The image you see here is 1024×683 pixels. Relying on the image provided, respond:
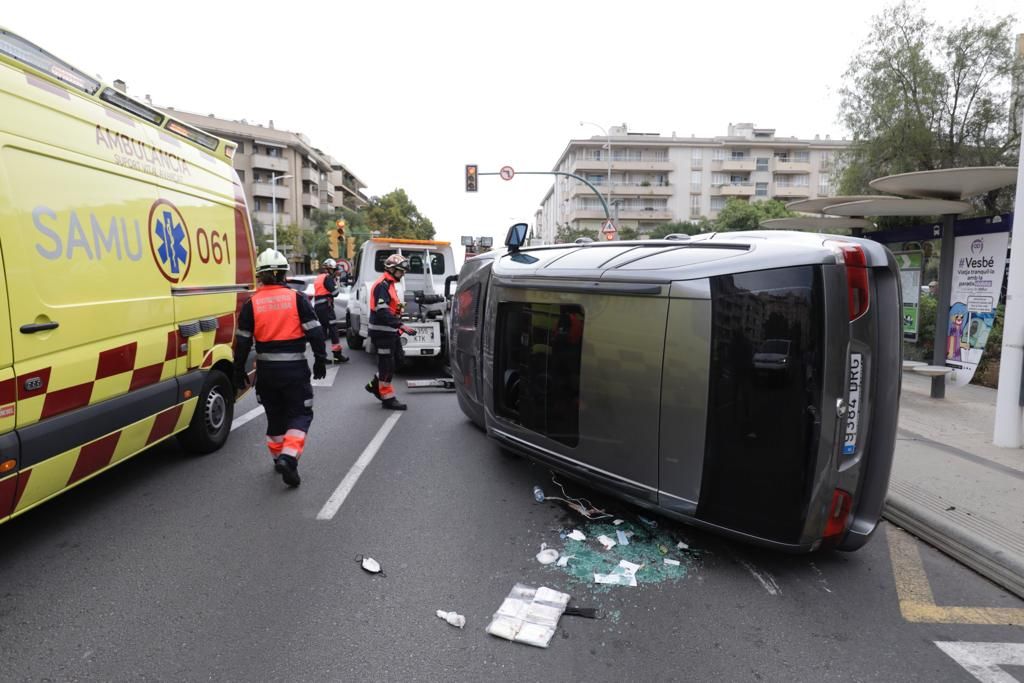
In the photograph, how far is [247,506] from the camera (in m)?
4.45

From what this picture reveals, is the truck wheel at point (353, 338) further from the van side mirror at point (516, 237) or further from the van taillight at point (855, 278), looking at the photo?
the van taillight at point (855, 278)

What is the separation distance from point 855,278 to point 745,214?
2057 inches

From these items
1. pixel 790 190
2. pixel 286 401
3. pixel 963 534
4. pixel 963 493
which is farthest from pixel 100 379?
pixel 790 190

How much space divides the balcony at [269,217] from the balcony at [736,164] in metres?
46.0

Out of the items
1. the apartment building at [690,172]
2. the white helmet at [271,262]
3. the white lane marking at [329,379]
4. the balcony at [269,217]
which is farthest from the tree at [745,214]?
the white helmet at [271,262]

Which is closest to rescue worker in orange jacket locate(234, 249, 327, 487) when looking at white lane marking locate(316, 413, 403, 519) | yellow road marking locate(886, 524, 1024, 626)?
white lane marking locate(316, 413, 403, 519)

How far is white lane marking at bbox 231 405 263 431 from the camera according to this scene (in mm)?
6859

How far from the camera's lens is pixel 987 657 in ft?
9.00

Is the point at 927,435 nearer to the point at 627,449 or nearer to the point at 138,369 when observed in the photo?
the point at 627,449

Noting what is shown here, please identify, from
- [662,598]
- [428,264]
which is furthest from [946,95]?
[662,598]

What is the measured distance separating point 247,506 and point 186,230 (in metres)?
2.24

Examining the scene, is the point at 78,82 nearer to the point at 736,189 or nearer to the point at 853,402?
the point at 853,402

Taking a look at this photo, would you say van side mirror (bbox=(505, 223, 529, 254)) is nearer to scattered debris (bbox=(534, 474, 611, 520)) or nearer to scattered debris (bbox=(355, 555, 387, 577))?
scattered debris (bbox=(534, 474, 611, 520))

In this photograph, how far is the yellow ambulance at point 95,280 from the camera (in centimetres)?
317
